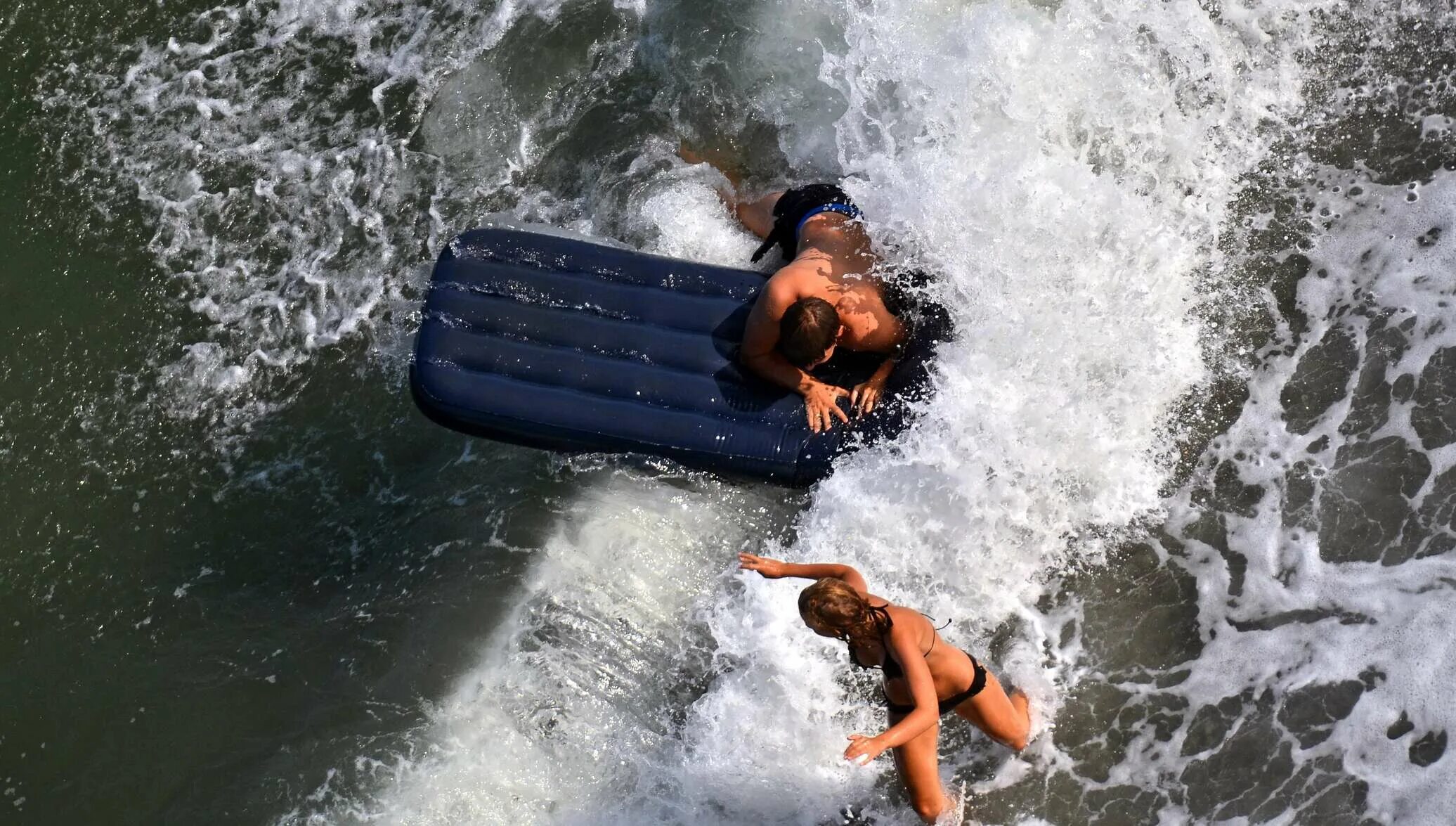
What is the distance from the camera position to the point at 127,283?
5.45m

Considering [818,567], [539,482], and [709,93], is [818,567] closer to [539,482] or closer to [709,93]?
[539,482]

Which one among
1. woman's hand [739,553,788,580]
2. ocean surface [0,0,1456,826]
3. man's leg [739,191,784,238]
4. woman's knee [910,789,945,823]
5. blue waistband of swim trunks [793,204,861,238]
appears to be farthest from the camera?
man's leg [739,191,784,238]

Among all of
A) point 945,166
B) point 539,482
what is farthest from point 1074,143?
point 539,482

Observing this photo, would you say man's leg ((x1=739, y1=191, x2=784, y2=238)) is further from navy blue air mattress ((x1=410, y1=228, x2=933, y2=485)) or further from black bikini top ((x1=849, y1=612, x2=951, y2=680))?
black bikini top ((x1=849, y1=612, x2=951, y2=680))

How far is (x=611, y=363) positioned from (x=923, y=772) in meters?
2.16

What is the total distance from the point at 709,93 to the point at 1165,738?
12.8 ft

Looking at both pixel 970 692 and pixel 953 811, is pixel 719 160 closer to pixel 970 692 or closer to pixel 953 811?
pixel 970 692

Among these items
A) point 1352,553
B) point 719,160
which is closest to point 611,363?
point 719,160

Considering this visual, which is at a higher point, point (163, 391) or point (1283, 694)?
point (1283, 694)

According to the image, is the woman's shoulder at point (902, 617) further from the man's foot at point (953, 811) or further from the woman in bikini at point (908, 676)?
the man's foot at point (953, 811)

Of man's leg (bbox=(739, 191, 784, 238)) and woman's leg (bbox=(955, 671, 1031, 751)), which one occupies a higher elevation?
man's leg (bbox=(739, 191, 784, 238))

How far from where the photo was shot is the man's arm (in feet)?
14.8

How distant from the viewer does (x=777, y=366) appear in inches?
183

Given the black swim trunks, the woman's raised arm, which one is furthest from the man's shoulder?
the woman's raised arm
